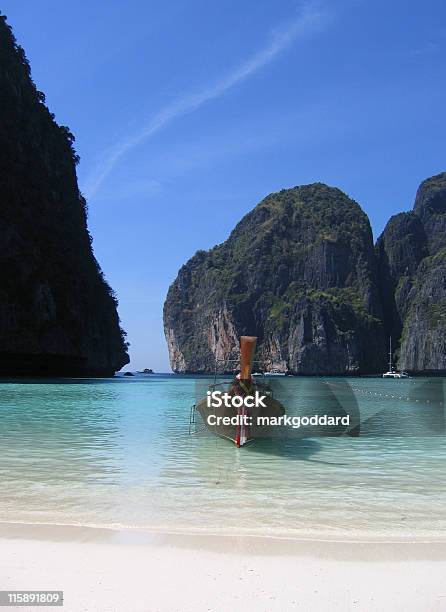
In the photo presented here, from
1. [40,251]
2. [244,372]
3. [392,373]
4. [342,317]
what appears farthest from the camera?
[342,317]

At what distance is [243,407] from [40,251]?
60.5m

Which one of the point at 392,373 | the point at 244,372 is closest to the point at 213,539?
the point at 244,372

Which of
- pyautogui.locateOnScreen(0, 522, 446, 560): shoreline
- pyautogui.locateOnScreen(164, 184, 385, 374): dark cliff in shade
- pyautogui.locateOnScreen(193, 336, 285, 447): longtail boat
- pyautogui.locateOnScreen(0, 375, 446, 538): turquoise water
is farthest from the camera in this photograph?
pyautogui.locateOnScreen(164, 184, 385, 374): dark cliff in shade

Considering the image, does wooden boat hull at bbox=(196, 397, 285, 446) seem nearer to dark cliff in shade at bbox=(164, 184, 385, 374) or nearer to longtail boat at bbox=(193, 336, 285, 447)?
longtail boat at bbox=(193, 336, 285, 447)

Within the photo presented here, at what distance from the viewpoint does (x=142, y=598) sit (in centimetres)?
474

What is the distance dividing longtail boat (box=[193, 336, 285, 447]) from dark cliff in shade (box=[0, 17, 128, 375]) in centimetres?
5145

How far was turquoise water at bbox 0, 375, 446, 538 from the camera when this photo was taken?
7758 millimetres

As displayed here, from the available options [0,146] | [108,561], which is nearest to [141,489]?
[108,561]

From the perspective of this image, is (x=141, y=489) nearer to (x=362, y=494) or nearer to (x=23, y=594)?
(x=362, y=494)

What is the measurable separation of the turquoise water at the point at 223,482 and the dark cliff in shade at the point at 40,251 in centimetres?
4860

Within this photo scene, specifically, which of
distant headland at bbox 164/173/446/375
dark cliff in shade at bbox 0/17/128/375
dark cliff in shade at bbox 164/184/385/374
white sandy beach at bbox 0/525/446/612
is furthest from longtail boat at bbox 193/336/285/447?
dark cliff in shade at bbox 164/184/385/374

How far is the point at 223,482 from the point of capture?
10.7m

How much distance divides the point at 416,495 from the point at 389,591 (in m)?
5.24

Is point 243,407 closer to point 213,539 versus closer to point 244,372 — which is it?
point 244,372
